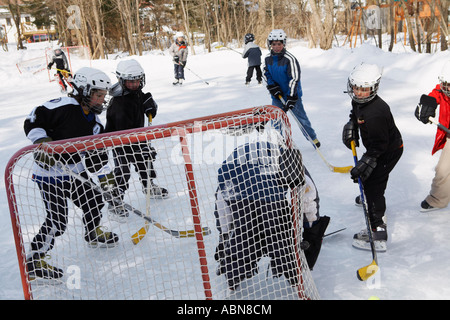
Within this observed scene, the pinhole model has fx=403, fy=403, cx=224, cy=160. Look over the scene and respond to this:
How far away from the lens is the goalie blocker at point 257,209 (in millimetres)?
2125

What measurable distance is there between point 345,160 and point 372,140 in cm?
192

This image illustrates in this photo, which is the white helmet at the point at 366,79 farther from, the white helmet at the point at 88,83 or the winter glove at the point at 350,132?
the white helmet at the point at 88,83

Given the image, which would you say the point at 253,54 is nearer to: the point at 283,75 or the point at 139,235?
the point at 283,75

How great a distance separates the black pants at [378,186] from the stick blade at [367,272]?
0.49 metres

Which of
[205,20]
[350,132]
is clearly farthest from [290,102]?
[205,20]

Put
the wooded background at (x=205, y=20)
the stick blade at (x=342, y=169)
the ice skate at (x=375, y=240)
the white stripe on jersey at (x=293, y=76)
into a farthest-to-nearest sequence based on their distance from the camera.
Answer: the wooded background at (x=205, y=20) < the white stripe on jersey at (x=293, y=76) < the stick blade at (x=342, y=169) < the ice skate at (x=375, y=240)

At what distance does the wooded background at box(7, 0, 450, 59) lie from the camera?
59.1ft

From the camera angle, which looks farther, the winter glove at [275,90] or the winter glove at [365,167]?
the winter glove at [275,90]

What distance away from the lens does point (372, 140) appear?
8.34 feet

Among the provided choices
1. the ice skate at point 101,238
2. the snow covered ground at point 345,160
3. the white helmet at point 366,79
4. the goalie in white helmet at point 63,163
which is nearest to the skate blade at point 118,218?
the ice skate at point 101,238

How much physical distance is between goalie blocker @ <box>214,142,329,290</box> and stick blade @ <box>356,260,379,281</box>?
Result: 13.8 inches

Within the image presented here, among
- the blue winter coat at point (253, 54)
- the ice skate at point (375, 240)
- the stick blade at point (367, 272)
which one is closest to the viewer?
the stick blade at point (367, 272)

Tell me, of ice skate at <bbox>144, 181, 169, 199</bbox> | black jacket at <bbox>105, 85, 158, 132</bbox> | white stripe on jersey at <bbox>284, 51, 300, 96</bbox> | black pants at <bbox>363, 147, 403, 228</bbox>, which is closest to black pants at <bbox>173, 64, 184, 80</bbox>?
white stripe on jersey at <bbox>284, 51, 300, 96</bbox>
